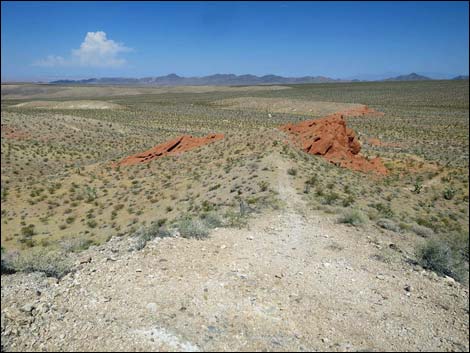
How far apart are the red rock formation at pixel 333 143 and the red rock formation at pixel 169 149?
646 centimetres

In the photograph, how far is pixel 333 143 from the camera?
22.3m

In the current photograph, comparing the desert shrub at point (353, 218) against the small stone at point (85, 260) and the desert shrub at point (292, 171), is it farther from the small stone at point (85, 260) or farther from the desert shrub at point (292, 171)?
the small stone at point (85, 260)

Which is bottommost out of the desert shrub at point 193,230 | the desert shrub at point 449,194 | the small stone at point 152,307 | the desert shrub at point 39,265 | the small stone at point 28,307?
the desert shrub at point 449,194

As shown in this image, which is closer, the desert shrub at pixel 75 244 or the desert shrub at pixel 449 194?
the desert shrub at pixel 75 244

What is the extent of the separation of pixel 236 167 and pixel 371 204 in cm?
683

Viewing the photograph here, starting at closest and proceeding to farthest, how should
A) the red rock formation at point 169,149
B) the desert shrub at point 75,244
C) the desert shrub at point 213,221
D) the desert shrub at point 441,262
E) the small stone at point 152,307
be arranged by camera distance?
the small stone at point 152,307, the desert shrub at point 441,262, the desert shrub at point 75,244, the desert shrub at point 213,221, the red rock formation at point 169,149

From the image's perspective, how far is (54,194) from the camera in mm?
14227

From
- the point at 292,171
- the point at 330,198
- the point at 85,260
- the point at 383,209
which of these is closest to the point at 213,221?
the point at 85,260

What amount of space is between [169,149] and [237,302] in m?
21.0

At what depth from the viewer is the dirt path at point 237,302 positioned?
4820 mm

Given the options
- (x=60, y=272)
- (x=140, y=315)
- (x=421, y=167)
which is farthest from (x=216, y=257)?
(x=421, y=167)

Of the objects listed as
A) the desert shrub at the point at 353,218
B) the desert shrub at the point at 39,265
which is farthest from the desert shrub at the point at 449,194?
the desert shrub at the point at 39,265

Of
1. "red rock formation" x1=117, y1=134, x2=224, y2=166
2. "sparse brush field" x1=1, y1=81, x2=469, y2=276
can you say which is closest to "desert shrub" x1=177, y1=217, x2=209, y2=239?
"sparse brush field" x1=1, y1=81, x2=469, y2=276

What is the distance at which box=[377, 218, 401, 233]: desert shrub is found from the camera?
10.4 meters
